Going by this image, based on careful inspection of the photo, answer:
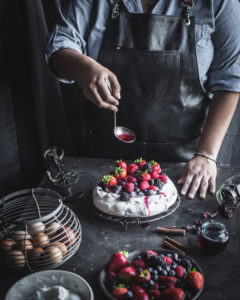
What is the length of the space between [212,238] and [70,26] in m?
1.27

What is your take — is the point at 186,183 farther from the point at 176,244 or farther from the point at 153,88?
the point at 153,88

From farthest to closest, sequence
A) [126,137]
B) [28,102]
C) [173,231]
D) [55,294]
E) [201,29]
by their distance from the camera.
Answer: [28,102], [126,137], [201,29], [173,231], [55,294]

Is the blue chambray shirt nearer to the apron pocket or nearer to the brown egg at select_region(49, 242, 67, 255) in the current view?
the apron pocket

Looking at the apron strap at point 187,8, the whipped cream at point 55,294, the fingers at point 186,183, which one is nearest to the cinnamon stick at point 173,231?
the fingers at point 186,183

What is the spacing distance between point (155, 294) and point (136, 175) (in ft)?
2.23

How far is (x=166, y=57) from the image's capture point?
1819 millimetres

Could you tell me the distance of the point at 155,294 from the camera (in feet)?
3.39

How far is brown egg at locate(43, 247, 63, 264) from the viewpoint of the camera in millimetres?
1177

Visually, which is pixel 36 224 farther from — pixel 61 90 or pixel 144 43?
pixel 61 90

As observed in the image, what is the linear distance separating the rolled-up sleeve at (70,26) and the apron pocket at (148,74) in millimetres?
233

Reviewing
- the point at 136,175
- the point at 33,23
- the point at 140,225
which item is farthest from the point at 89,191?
the point at 33,23

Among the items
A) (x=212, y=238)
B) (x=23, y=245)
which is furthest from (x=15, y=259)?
(x=212, y=238)

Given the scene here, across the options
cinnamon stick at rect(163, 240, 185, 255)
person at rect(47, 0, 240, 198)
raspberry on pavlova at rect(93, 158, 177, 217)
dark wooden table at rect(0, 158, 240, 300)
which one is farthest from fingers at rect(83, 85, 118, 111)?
cinnamon stick at rect(163, 240, 185, 255)

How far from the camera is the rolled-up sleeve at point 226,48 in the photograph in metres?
1.76
